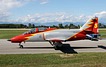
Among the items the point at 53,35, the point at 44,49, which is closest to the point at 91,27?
the point at 53,35

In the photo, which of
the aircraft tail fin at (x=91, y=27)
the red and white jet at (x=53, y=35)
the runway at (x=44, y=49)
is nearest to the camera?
the runway at (x=44, y=49)

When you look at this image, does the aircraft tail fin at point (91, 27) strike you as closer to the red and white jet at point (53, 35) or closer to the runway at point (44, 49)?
the red and white jet at point (53, 35)

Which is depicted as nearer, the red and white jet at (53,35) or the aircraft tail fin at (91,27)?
the red and white jet at (53,35)

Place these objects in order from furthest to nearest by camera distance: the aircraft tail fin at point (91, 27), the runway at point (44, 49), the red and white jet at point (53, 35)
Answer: the aircraft tail fin at point (91, 27) → the red and white jet at point (53, 35) → the runway at point (44, 49)

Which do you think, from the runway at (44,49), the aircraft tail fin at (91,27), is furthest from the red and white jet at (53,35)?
the runway at (44,49)

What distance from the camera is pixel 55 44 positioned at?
24609mm

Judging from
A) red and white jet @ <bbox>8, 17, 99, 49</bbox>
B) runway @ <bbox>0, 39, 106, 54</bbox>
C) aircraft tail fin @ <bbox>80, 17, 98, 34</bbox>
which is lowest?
runway @ <bbox>0, 39, 106, 54</bbox>

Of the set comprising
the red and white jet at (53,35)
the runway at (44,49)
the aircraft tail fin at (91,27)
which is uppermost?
the aircraft tail fin at (91,27)

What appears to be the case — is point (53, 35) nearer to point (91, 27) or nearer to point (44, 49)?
point (44, 49)

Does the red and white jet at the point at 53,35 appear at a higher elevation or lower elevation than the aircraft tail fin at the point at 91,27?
lower

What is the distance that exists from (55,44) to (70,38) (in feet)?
5.63

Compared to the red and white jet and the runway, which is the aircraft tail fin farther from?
the runway

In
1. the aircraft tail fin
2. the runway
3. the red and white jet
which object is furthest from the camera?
the aircraft tail fin

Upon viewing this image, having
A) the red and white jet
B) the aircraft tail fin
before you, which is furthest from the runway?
the aircraft tail fin
